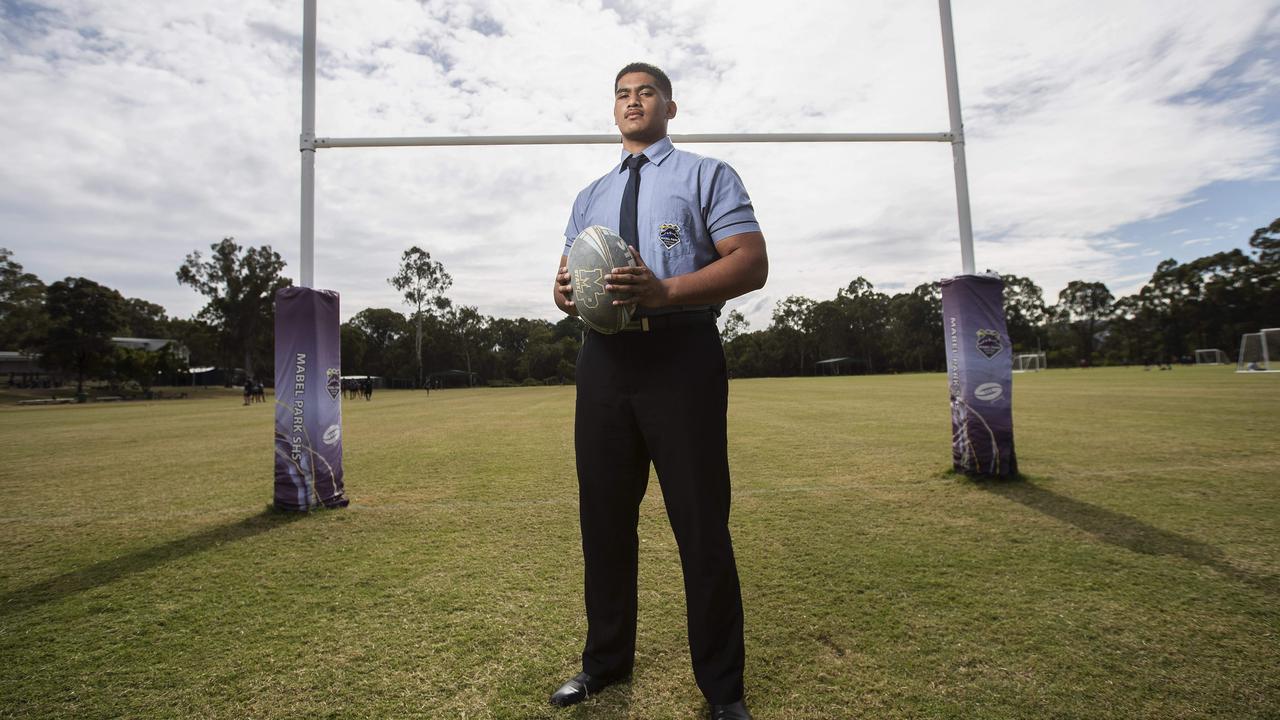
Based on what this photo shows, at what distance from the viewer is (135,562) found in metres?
3.65

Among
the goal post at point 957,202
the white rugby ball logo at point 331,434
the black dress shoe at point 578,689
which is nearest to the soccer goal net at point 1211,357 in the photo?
the goal post at point 957,202

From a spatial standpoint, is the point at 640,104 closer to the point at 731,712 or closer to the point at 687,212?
the point at 687,212

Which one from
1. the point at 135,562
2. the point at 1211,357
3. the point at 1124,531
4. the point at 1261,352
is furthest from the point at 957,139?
the point at 1211,357

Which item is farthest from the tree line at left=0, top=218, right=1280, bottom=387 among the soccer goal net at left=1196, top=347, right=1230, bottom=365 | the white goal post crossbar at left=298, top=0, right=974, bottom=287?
the white goal post crossbar at left=298, top=0, right=974, bottom=287

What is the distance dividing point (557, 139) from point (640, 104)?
11.8 feet

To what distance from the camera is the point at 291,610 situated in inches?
112

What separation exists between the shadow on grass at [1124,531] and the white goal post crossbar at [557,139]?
209 centimetres

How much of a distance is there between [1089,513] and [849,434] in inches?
208

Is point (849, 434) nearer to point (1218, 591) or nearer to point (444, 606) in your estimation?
point (1218, 591)

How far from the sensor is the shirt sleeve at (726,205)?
6.22ft

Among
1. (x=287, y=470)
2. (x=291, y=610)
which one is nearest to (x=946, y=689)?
(x=291, y=610)

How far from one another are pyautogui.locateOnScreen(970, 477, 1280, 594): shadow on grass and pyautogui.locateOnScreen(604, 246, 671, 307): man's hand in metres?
3.28

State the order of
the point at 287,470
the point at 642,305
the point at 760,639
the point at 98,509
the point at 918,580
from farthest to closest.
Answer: the point at 98,509, the point at 287,470, the point at 918,580, the point at 760,639, the point at 642,305

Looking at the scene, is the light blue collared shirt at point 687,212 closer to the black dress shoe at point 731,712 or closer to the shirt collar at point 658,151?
the shirt collar at point 658,151
